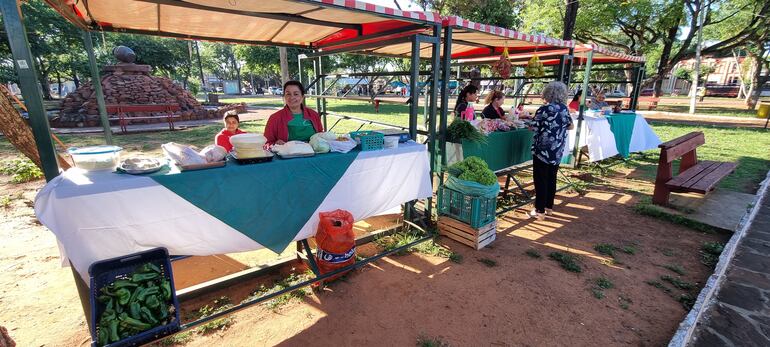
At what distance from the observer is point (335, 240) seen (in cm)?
314

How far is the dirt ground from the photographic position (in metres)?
2.75

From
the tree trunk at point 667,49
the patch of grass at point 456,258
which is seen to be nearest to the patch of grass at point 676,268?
the patch of grass at point 456,258

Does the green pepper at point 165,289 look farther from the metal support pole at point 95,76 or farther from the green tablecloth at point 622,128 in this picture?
the green tablecloth at point 622,128

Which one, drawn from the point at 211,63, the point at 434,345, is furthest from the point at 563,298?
the point at 211,63

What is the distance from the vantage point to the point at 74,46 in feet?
85.2

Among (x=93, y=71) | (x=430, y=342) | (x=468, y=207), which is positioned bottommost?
(x=430, y=342)

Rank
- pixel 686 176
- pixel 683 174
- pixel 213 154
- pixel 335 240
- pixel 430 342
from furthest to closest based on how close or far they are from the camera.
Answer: pixel 683 174 → pixel 686 176 → pixel 335 240 → pixel 213 154 → pixel 430 342

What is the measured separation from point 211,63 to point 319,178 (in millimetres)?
70483

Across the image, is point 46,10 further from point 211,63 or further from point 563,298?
point 211,63

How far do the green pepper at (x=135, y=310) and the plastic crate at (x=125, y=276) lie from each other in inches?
4.9

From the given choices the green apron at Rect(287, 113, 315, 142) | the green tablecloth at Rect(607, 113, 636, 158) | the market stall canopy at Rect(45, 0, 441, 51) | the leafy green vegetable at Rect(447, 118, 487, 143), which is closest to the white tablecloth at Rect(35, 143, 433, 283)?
the green apron at Rect(287, 113, 315, 142)

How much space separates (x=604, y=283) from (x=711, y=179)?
373 cm

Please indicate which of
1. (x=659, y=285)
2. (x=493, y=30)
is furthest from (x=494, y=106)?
(x=659, y=285)

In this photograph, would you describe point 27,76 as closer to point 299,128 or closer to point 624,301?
point 299,128
